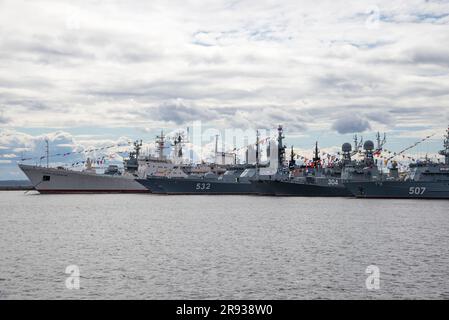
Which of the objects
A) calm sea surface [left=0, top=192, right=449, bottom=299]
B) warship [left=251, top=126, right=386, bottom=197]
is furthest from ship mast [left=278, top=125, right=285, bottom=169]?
calm sea surface [left=0, top=192, right=449, bottom=299]

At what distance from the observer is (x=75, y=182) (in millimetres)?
150500

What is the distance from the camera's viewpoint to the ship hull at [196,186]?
138 m

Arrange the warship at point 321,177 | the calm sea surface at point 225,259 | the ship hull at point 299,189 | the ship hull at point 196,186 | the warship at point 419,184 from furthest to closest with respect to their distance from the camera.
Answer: the ship hull at point 196,186 < the ship hull at point 299,189 < the warship at point 321,177 < the warship at point 419,184 < the calm sea surface at point 225,259

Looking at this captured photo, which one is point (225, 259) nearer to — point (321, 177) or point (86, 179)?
point (321, 177)

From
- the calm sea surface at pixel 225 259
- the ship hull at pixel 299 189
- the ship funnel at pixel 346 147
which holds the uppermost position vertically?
the ship funnel at pixel 346 147

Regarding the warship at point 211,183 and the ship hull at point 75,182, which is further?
the ship hull at point 75,182

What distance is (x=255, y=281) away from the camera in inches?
1097

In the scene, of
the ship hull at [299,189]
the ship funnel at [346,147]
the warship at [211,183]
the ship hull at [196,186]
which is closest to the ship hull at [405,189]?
the ship hull at [299,189]

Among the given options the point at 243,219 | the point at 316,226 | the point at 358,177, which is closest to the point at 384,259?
the point at 316,226

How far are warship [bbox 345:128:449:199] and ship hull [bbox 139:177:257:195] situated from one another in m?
37.2

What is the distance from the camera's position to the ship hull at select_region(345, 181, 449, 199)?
333 feet

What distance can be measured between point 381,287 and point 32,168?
123873 mm

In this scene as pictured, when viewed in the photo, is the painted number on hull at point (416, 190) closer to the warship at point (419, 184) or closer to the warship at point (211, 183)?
the warship at point (419, 184)
